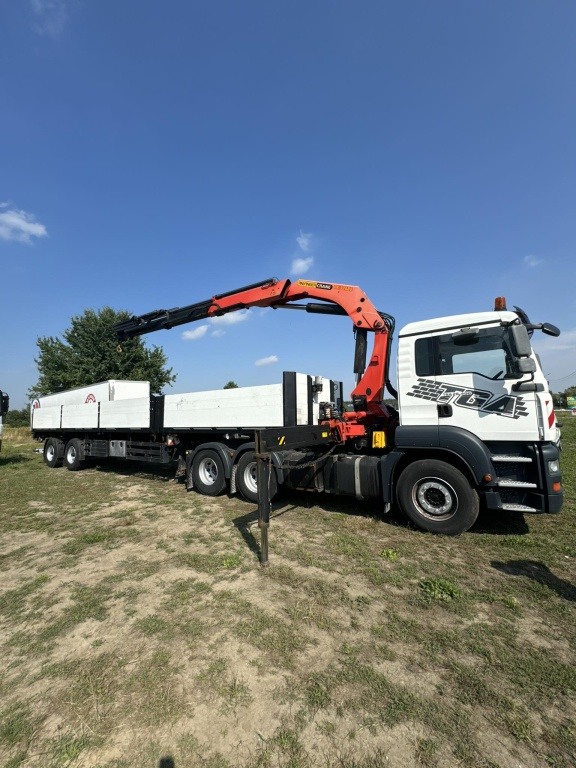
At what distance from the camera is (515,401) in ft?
16.7

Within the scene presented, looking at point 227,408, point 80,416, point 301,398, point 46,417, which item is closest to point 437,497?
point 301,398

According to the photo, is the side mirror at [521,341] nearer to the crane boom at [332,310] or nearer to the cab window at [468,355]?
the cab window at [468,355]

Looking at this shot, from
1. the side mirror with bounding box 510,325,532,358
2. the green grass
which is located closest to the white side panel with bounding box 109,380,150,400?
the green grass

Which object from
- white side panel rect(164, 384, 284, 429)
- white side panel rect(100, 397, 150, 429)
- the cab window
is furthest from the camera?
white side panel rect(100, 397, 150, 429)

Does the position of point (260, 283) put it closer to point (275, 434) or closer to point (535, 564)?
point (275, 434)

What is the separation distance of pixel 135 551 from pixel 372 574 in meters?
3.22

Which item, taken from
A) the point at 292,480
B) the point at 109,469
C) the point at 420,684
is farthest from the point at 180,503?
the point at 109,469

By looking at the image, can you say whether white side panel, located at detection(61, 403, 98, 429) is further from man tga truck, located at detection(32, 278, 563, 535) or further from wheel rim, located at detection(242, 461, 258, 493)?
wheel rim, located at detection(242, 461, 258, 493)

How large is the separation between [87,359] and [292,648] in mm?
35926

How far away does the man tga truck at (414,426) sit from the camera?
5027 mm

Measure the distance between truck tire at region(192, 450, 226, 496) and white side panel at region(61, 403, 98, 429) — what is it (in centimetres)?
499

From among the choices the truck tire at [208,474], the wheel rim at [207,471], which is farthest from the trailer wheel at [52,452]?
the wheel rim at [207,471]

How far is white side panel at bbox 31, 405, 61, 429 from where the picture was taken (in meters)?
13.5

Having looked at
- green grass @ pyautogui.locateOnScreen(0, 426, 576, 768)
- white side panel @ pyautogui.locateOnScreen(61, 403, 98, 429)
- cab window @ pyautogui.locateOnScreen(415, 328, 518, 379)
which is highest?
cab window @ pyautogui.locateOnScreen(415, 328, 518, 379)
